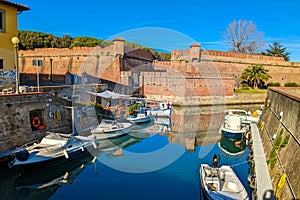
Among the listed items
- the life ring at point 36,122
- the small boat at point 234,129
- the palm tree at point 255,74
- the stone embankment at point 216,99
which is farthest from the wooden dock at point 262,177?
the palm tree at point 255,74

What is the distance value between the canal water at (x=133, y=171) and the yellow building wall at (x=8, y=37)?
5416 mm

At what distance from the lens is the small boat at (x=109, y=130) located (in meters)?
11.4

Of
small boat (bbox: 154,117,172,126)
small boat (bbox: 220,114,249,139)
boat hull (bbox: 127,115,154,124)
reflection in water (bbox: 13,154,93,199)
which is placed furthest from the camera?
small boat (bbox: 154,117,172,126)

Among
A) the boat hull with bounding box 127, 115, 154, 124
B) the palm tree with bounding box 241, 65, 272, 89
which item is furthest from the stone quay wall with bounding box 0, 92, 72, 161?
the palm tree with bounding box 241, 65, 272, 89

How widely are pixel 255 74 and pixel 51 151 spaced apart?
2468 centimetres

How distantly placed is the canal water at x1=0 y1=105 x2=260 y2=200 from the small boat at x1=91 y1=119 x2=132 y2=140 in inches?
13.0

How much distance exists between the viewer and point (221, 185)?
19.7ft

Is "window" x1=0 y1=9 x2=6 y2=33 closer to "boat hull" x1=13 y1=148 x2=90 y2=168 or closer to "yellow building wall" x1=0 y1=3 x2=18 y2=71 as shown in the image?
"yellow building wall" x1=0 y1=3 x2=18 y2=71

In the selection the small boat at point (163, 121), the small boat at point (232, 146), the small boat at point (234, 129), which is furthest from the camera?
the small boat at point (163, 121)

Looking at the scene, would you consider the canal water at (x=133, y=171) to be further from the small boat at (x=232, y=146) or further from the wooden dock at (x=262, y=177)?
the wooden dock at (x=262, y=177)

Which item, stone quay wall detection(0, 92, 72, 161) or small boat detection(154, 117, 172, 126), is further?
small boat detection(154, 117, 172, 126)

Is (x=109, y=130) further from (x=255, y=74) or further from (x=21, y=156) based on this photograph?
(x=255, y=74)

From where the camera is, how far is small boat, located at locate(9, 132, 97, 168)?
7.39 metres

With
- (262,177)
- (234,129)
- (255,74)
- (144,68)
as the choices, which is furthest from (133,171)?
(255,74)
